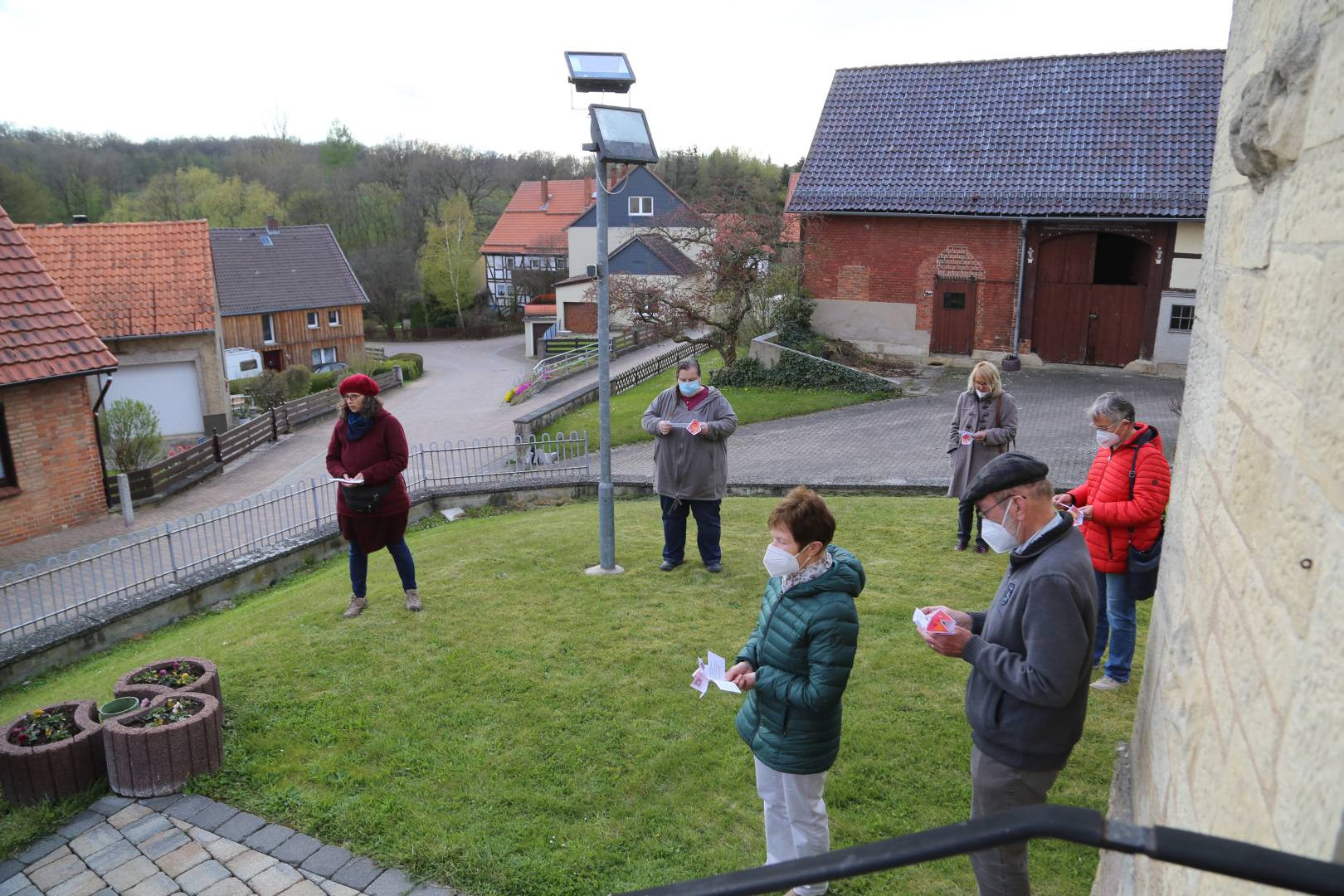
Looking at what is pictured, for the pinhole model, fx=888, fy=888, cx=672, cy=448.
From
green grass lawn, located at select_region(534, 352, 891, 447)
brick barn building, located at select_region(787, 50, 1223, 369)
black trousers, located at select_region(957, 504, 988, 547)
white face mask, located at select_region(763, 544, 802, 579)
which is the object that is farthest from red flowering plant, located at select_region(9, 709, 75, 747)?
brick barn building, located at select_region(787, 50, 1223, 369)

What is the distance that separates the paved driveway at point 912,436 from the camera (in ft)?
47.5

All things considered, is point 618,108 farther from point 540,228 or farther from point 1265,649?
point 540,228

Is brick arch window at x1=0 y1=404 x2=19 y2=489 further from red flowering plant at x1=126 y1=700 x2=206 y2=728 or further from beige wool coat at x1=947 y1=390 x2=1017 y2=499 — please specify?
beige wool coat at x1=947 y1=390 x2=1017 y2=499

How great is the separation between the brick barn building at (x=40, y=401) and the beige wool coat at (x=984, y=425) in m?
13.3

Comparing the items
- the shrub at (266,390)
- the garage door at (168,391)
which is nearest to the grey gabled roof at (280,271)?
the shrub at (266,390)

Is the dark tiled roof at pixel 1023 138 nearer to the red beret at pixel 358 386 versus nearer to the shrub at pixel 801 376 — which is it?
the shrub at pixel 801 376

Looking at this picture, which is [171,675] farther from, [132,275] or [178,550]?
[132,275]

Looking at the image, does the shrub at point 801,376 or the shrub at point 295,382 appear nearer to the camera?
the shrub at point 801,376

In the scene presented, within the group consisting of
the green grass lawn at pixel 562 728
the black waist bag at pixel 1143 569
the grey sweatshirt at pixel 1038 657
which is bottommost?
the green grass lawn at pixel 562 728

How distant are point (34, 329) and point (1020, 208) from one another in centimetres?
2036

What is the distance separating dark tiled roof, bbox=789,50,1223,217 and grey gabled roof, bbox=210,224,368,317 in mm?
30230

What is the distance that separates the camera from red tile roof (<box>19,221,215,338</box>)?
25391 millimetres

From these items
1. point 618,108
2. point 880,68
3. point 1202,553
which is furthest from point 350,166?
point 1202,553

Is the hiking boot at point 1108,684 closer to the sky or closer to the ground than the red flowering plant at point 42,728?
closer to the sky
